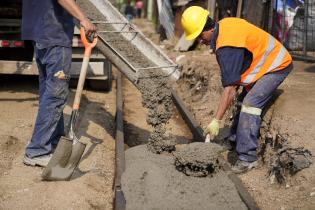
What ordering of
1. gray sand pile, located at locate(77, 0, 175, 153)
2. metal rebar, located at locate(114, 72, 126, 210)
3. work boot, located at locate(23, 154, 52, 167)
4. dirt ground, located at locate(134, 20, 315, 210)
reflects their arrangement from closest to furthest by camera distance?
metal rebar, located at locate(114, 72, 126, 210) → dirt ground, located at locate(134, 20, 315, 210) → work boot, located at locate(23, 154, 52, 167) → gray sand pile, located at locate(77, 0, 175, 153)

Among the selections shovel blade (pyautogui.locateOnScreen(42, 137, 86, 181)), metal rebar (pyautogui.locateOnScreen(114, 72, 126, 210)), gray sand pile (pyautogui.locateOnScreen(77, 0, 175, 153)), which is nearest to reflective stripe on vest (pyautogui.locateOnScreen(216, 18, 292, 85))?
gray sand pile (pyautogui.locateOnScreen(77, 0, 175, 153))

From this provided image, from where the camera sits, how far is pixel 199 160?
510 centimetres

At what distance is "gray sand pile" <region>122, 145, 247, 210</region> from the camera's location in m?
4.55

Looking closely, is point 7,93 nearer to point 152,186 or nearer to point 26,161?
point 26,161

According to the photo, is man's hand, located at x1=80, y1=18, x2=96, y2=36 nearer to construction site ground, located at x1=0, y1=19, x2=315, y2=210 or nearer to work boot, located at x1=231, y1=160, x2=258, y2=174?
construction site ground, located at x1=0, y1=19, x2=315, y2=210

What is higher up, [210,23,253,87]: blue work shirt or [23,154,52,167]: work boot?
[210,23,253,87]: blue work shirt

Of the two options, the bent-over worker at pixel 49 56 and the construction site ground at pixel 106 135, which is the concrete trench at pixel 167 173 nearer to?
the construction site ground at pixel 106 135

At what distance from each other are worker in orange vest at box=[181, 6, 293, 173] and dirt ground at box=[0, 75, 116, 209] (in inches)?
56.1

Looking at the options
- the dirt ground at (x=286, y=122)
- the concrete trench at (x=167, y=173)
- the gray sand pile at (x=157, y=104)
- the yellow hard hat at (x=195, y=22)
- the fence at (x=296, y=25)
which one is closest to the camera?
the concrete trench at (x=167, y=173)

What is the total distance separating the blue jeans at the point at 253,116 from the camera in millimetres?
5613

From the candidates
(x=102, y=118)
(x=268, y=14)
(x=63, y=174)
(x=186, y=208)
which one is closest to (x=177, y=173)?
(x=186, y=208)

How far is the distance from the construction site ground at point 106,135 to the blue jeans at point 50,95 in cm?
31

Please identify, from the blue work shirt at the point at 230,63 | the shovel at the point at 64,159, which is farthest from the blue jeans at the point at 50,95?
the blue work shirt at the point at 230,63

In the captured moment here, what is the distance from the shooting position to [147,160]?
5.58m
